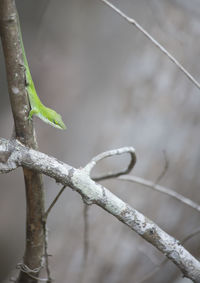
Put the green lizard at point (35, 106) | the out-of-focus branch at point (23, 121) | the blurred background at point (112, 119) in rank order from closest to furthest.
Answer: the out-of-focus branch at point (23, 121)
the green lizard at point (35, 106)
the blurred background at point (112, 119)

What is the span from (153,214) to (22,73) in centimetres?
191

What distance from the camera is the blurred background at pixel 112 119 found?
2.74 metres

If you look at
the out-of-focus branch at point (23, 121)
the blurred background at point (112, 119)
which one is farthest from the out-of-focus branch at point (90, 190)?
the blurred background at point (112, 119)

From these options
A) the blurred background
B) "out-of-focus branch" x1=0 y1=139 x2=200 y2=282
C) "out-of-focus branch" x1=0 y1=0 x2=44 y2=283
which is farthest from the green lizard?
the blurred background

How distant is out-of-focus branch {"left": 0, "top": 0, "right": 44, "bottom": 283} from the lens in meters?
1.12

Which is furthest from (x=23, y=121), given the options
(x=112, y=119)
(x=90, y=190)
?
(x=112, y=119)

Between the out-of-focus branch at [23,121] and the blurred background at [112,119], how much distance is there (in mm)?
1287

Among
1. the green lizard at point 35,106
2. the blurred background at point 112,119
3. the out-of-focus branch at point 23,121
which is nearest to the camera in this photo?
the out-of-focus branch at point 23,121

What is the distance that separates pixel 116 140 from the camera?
295 cm

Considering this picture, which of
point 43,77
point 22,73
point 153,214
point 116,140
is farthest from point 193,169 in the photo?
point 22,73

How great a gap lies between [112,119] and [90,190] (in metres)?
1.83

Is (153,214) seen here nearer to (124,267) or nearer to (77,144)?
(124,267)

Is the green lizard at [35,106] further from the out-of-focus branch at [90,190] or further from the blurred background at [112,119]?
the blurred background at [112,119]

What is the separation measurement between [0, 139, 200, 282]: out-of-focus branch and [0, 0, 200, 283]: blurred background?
1301 mm
